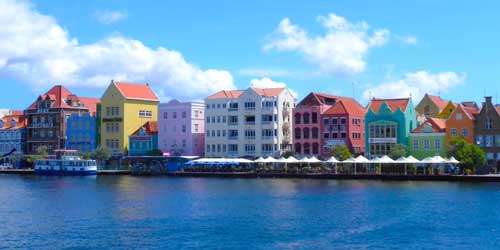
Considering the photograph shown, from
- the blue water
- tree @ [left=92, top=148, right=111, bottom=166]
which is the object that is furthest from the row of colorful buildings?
the blue water

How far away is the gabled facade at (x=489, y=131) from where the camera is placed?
332 ft

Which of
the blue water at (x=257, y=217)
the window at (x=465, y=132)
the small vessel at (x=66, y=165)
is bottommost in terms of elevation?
the blue water at (x=257, y=217)

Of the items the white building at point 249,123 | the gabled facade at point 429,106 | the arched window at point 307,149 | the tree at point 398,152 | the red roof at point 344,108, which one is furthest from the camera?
the gabled facade at point 429,106

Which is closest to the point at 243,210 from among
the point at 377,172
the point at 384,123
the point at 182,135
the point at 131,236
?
the point at 131,236

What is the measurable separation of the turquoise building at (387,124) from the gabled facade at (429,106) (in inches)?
684

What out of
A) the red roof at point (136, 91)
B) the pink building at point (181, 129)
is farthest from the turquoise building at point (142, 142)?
the red roof at point (136, 91)

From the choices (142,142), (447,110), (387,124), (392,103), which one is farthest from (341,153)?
(142,142)

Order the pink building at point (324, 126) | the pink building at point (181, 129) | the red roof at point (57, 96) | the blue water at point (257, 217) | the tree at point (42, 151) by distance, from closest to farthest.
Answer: the blue water at point (257, 217)
the pink building at point (324, 126)
the pink building at point (181, 129)
the tree at point (42, 151)
the red roof at point (57, 96)

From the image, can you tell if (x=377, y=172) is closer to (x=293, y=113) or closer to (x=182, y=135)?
(x=293, y=113)

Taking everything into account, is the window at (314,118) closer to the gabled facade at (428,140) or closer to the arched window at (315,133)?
the arched window at (315,133)

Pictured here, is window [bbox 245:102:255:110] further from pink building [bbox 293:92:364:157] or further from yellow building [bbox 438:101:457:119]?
yellow building [bbox 438:101:457:119]

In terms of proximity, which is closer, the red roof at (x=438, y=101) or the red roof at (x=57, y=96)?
the red roof at (x=438, y=101)

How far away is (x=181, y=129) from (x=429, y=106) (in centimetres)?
4258

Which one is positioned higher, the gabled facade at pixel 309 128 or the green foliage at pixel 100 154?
the gabled facade at pixel 309 128
